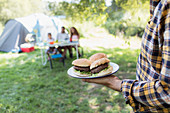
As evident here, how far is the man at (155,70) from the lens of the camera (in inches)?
27.1

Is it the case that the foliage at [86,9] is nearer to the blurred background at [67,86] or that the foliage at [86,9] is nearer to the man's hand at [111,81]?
the blurred background at [67,86]

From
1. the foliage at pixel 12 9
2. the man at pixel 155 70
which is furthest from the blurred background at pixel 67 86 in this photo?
the foliage at pixel 12 9

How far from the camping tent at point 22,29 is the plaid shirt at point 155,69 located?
1002cm

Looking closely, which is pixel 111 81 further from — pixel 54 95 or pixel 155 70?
pixel 54 95

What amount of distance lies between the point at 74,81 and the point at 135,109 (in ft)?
12.9

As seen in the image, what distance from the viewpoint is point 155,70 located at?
2.75ft

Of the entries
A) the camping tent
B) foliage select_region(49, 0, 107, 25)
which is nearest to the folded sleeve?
foliage select_region(49, 0, 107, 25)

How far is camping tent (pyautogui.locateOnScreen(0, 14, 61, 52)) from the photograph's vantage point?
10.5 m

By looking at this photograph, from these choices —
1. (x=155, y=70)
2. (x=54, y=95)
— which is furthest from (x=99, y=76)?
(x=54, y=95)

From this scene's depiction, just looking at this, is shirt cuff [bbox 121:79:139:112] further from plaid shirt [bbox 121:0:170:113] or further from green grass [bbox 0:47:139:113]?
green grass [bbox 0:47:139:113]

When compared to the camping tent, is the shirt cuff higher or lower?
lower

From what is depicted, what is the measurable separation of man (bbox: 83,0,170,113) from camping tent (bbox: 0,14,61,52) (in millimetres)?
10009

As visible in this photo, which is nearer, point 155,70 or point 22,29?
point 155,70

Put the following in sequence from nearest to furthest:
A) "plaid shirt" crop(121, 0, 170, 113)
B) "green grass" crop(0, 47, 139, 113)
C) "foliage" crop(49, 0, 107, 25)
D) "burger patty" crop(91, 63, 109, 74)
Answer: "plaid shirt" crop(121, 0, 170, 113) < "burger patty" crop(91, 63, 109, 74) < "green grass" crop(0, 47, 139, 113) < "foliage" crop(49, 0, 107, 25)
